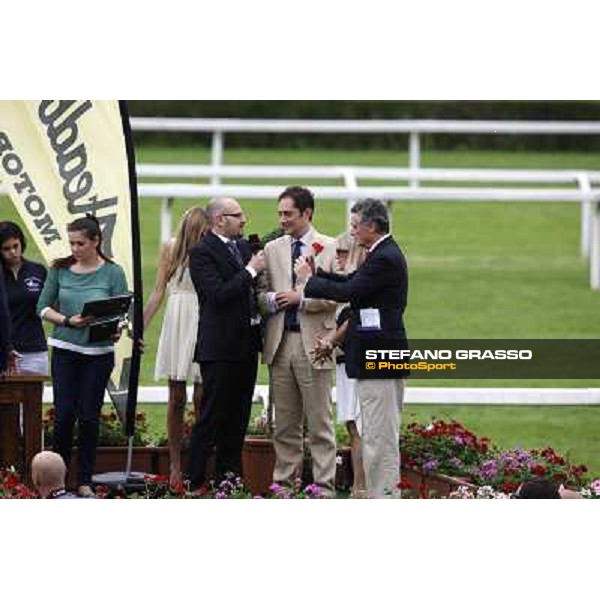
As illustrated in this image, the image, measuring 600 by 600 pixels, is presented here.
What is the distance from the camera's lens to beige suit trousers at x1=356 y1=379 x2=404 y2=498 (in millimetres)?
8695

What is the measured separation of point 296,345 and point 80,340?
963 millimetres

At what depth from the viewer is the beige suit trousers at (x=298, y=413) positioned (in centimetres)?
902

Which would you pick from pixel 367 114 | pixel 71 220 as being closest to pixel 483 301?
pixel 367 114

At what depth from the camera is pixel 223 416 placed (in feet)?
29.4

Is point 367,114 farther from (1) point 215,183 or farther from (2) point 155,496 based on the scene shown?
(2) point 155,496

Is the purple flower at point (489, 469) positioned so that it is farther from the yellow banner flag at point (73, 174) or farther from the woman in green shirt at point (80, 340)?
the woman in green shirt at point (80, 340)

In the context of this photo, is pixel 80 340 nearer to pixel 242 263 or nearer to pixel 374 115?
pixel 242 263

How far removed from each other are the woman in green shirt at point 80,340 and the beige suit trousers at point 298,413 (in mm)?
774

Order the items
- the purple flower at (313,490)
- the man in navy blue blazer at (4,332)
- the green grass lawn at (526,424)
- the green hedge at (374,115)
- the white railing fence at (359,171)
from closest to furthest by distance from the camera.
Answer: the purple flower at (313,490) < the man in navy blue blazer at (4,332) < the green grass lawn at (526,424) < the white railing fence at (359,171) < the green hedge at (374,115)

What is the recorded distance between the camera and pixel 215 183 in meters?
13.3

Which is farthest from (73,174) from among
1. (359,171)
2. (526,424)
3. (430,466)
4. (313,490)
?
(359,171)

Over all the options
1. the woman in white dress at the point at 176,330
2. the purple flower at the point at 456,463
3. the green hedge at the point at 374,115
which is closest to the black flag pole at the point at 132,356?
the woman in white dress at the point at 176,330

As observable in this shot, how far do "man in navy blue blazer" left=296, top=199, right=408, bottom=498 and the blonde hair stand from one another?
65cm

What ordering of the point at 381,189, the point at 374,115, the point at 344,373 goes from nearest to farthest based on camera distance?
the point at 344,373, the point at 381,189, the point at 374,115
